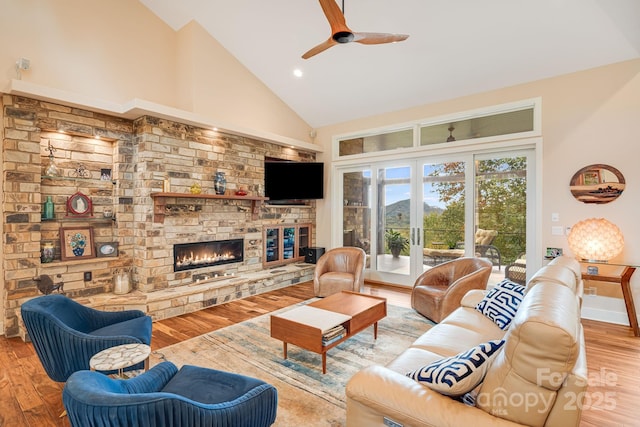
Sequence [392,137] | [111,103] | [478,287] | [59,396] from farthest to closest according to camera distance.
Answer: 1. [392,137]
2. [111,103]
3. [478,287]
4. [59,396]

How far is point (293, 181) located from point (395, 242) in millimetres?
2267

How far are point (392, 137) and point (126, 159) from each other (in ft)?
14.2

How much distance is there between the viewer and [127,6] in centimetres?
447

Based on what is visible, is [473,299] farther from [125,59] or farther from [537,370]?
[125,59]

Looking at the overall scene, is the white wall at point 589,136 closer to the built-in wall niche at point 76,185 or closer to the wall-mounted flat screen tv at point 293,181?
the wall-mounted flat screen tv at point 293,181

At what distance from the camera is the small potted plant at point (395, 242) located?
5.77 meters

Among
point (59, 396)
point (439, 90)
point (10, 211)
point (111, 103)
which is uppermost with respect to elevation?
point (439, 90)

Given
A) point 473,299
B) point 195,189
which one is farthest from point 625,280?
point 195,189

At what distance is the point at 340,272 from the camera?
500 cm

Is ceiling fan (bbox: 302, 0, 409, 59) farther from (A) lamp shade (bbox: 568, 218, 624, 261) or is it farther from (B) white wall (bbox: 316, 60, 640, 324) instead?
(A) lamp shade (bbox: 568, 218, 624, 261)

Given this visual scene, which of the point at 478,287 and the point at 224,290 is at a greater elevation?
the point at 478,287

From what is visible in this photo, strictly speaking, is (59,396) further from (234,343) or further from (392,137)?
(392,137)

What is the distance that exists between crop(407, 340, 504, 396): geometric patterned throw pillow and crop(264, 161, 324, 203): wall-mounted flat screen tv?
4750 mm

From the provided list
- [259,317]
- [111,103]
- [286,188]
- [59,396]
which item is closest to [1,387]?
[59,396]
